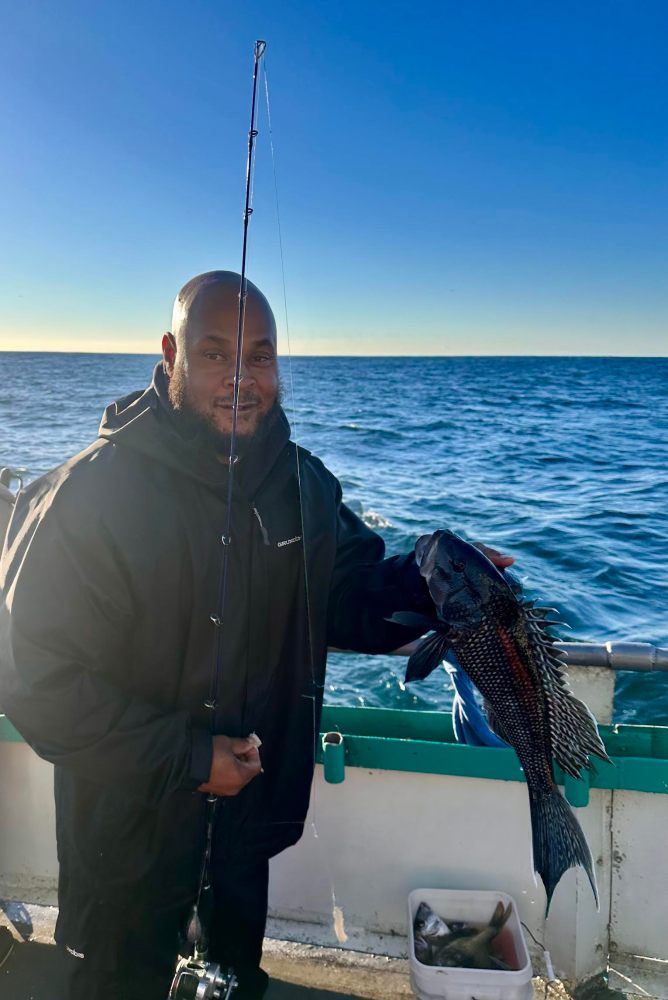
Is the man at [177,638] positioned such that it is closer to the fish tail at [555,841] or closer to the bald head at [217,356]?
the bald head at [217,356]

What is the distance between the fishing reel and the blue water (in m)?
1.76

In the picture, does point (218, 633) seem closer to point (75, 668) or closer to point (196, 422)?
point (75, 668)

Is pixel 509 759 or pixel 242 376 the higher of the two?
pixel 242 376

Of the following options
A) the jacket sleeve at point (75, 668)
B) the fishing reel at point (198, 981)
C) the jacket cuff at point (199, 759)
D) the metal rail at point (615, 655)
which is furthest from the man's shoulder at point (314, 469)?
the fishing reel at point (198, 981)

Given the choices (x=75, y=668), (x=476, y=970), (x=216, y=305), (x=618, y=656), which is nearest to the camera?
(x=75, y=668)

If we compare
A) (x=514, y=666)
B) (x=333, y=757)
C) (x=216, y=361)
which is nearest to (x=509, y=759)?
(x=333, y=757)

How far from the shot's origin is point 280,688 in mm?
2502

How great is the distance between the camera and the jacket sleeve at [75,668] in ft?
6.47

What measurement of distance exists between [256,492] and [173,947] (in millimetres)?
1565

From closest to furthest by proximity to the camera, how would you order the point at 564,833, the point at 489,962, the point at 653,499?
the point at 564,833 → the point at 489,962 → the point at 653,499

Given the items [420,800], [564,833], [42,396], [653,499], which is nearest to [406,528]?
[653,499]

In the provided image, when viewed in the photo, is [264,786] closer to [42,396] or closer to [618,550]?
[618,550]

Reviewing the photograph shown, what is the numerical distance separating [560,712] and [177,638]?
48.8 inches

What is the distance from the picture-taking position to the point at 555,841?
6.97 feet
